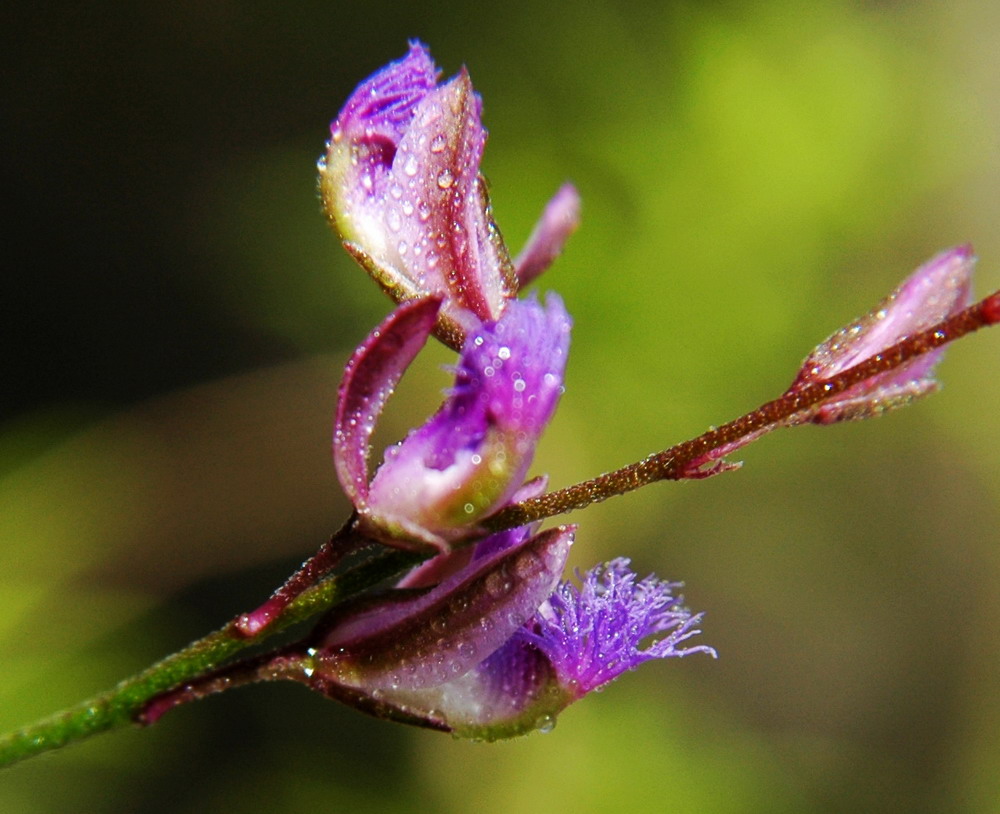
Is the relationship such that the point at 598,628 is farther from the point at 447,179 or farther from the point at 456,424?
the point at 447,179

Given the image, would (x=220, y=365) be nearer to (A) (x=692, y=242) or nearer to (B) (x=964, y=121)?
(A) (x=692, y=242)

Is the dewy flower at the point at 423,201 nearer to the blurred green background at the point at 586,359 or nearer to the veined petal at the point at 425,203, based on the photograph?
the veined petal at the point at 425,203

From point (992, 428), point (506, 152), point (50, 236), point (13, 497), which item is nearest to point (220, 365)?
point (50, 236)

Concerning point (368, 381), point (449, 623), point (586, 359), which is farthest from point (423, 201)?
point (586, 359)

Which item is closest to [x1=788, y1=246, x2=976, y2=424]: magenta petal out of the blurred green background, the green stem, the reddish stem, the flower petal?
the reddish stem

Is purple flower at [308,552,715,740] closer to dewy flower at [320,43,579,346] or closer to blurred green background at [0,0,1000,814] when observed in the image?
dewy flower at [320,43,579,346]
